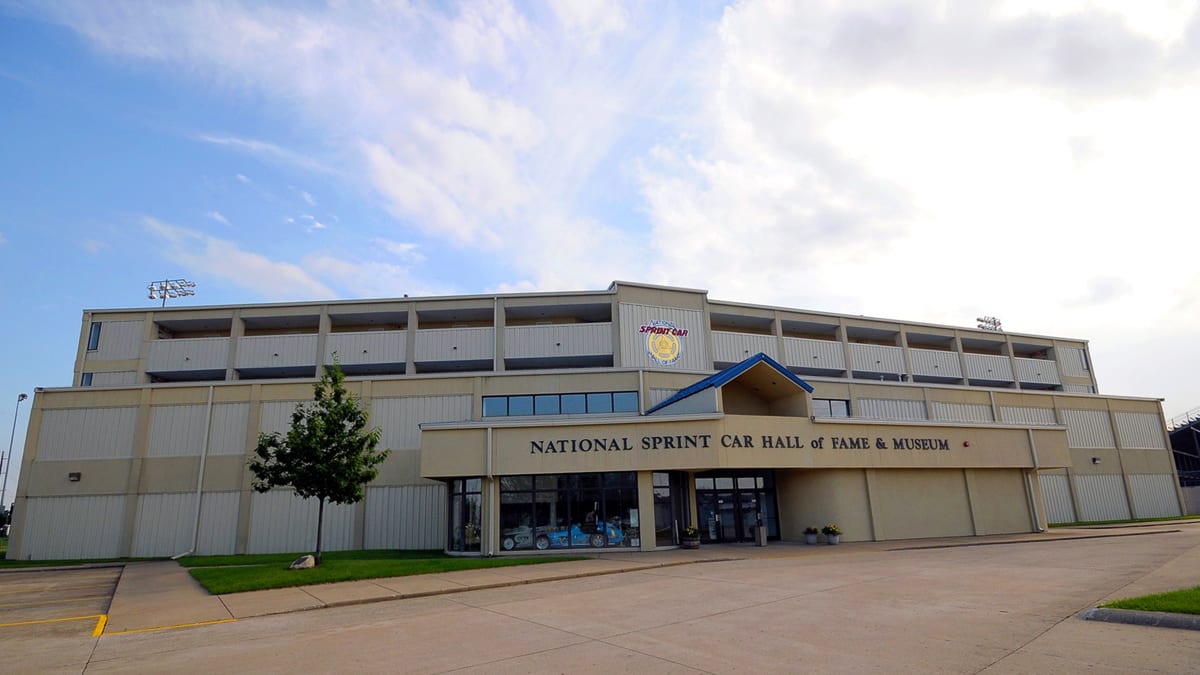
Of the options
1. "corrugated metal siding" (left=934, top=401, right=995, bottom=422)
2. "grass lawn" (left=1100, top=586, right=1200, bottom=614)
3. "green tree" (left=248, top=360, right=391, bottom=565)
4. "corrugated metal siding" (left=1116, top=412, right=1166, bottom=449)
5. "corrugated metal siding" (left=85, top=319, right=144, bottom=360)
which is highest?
"corrugated metal siding" (left=85, top=319, right=144, bottom=360)

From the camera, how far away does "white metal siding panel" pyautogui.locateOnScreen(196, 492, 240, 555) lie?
2959cm

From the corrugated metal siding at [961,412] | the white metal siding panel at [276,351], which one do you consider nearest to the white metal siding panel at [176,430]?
the white metal siding panel at [276,351]

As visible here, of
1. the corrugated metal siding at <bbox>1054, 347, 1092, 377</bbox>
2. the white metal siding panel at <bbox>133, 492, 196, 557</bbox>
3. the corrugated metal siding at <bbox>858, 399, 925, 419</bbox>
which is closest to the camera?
the white metal siding panel at <bbox>133, 492, 196, 557</bbox>

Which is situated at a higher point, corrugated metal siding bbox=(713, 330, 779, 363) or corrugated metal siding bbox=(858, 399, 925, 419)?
corrugated metal siding bbox=(713, 330, 779, 363)

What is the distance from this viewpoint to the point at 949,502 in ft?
92.5

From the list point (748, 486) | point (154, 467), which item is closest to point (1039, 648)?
point (748, 486)

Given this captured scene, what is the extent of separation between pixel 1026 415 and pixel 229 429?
42953 millimetres

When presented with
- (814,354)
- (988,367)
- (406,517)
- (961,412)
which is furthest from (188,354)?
(988,367)

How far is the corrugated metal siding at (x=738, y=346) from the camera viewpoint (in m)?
37.2

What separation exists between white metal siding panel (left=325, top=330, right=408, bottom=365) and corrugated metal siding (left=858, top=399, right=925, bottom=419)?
24922mm

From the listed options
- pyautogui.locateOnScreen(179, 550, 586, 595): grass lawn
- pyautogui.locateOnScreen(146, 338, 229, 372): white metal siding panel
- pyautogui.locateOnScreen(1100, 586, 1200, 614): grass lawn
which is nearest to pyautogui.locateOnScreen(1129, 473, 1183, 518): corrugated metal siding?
pyautogui.locateOnScreen(1100, 586, 1200, 614): grass lawn

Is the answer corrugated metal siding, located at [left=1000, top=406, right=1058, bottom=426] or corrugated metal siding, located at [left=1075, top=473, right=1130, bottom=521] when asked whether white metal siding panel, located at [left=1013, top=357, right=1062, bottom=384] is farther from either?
corrugated metal siding, located at [left=1075, top=473, right=1130, bottom=521]

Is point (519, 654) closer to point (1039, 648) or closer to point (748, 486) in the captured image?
point (1039, 648)

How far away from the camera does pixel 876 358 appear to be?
136 ft
